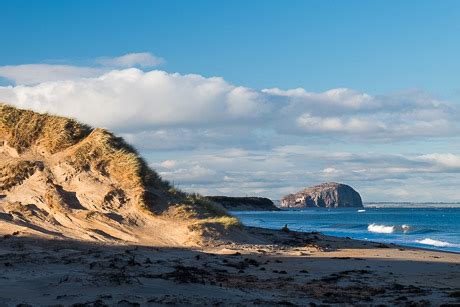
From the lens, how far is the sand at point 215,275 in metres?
9.19

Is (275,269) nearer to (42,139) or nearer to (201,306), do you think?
(201,306)

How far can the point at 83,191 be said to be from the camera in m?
18.9

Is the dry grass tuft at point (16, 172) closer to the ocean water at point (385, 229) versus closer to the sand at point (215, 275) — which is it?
the sand at point (215, 275)

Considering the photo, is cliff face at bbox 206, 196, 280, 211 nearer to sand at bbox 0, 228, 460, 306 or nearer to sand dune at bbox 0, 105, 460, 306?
sand dune at bbox 0, 105, 460, 306

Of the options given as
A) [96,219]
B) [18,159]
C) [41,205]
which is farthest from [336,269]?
[18,159]

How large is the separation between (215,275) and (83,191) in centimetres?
803

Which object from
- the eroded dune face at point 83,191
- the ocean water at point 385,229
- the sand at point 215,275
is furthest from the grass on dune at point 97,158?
the ocean water at point 385,229

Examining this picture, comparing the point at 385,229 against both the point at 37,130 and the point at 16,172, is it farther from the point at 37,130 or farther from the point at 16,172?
the point at 16,172

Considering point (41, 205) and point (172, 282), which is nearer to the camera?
point (172, 282)

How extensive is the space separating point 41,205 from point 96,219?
167 cm

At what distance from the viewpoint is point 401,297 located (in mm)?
9898

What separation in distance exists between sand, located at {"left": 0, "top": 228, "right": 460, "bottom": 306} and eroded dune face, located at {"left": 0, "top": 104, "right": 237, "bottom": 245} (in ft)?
4.30

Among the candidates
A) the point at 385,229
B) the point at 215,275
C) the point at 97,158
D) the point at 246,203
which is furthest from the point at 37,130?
the point at 246,203

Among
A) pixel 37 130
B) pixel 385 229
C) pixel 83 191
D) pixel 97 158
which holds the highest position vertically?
pixel 37 130
